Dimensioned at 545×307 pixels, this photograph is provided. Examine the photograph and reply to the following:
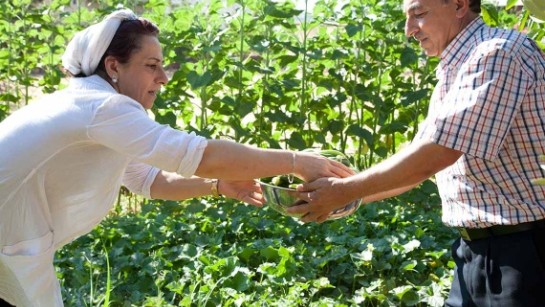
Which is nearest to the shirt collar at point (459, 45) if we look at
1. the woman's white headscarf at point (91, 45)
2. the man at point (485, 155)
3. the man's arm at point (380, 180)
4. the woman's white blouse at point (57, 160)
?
the man at point (485, 155)

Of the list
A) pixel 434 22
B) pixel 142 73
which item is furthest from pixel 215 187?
pixel 434 22

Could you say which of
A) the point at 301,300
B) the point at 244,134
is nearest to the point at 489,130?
the point at 301,300

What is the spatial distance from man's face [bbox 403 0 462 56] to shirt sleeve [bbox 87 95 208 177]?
35.6 inches

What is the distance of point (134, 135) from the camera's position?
2873 millimetres

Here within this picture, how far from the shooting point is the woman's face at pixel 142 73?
3.10 m

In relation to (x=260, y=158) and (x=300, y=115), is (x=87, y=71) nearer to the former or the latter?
(x=260, y=158)

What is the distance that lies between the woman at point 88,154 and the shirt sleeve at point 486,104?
1.76 ft

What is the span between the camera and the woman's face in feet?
10.2

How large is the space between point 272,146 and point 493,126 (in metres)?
3.66

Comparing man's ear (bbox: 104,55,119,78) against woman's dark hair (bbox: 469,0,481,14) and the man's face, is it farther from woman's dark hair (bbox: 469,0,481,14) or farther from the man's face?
woman's dark hair (bbox: 469,0,481,14)

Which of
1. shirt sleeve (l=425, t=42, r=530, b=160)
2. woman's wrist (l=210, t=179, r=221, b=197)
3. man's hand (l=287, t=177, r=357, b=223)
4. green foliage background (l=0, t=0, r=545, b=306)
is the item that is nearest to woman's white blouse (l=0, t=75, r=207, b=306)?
man's hand (l=287, t=177, r=357, b=223)

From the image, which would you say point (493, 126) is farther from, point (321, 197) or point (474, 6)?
point (321, 197)

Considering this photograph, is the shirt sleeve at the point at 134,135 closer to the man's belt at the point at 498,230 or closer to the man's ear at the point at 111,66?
the man's ear at the point at 111,66

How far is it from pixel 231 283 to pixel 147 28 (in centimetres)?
174
